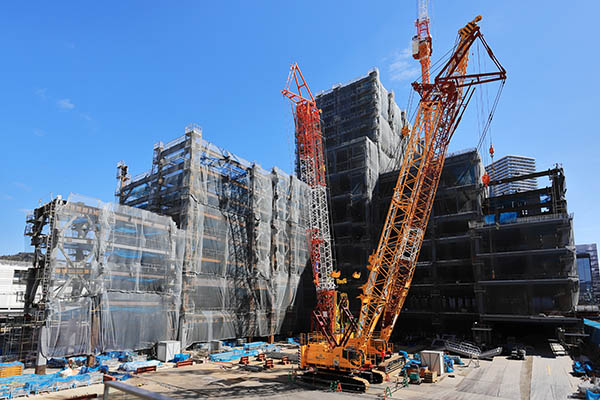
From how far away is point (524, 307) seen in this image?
4800cm

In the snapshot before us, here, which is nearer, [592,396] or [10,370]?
[592,396]

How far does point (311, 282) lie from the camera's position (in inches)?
2507

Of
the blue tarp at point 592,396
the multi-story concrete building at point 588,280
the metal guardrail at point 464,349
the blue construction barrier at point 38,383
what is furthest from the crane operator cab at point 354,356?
the multi-story concrete building at point 588,280

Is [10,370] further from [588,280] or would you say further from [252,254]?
[588,280]

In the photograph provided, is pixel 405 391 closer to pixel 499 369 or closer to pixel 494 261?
pixel 499 369

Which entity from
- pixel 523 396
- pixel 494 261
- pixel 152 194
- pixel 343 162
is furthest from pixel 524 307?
pixel 152 194

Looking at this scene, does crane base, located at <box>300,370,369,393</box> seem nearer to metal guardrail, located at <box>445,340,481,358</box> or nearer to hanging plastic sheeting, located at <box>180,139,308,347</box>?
hanging plastic sheeting, located at <box>180,139,308,347</box>

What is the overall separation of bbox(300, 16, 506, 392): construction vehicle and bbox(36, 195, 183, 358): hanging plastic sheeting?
16.6 metres

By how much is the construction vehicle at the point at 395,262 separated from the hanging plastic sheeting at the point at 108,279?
1657 centimetres

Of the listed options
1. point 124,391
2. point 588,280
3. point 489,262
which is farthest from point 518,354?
point 588,280

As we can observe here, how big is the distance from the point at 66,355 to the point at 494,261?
48.7m

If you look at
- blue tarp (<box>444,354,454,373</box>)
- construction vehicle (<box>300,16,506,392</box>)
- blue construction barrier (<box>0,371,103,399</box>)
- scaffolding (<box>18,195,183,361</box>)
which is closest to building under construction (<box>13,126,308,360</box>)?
scaffolding (<box>18,195,183,361</box>)

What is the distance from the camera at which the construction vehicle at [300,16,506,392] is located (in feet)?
99.5

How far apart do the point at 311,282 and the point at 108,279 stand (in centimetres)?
3397
